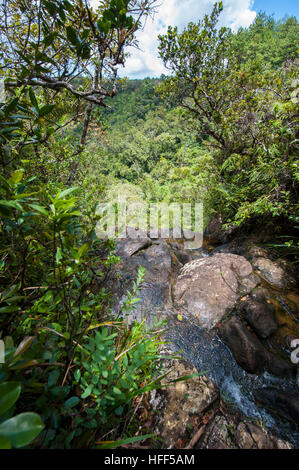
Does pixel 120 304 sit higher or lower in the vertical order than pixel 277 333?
higher

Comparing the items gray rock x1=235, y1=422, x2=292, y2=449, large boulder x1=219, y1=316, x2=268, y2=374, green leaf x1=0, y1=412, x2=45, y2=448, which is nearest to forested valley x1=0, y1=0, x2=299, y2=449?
green leaf x1=0, y1=412, x2=45, y2=448

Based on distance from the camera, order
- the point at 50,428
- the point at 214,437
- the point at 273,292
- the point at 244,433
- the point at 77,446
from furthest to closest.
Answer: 1. the point at 273,292
2. the point at 244,433
3. the point at 214,437
4. the point at 77,446
5. the point at 50,428

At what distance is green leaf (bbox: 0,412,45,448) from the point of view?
1.28 ft

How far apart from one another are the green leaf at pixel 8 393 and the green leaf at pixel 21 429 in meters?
0.05

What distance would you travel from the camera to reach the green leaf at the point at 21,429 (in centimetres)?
39

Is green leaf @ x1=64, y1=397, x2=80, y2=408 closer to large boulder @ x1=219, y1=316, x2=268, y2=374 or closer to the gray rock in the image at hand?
the gray rock

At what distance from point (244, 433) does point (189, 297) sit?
1.81 metres

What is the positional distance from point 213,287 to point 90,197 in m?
2.74

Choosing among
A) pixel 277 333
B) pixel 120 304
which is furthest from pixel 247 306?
pixel 120 304

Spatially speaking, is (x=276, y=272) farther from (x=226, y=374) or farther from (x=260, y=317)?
(x=226, y=374)

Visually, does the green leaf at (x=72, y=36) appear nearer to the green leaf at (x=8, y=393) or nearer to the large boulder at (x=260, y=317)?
the green leaf at (x=8, y=393)
